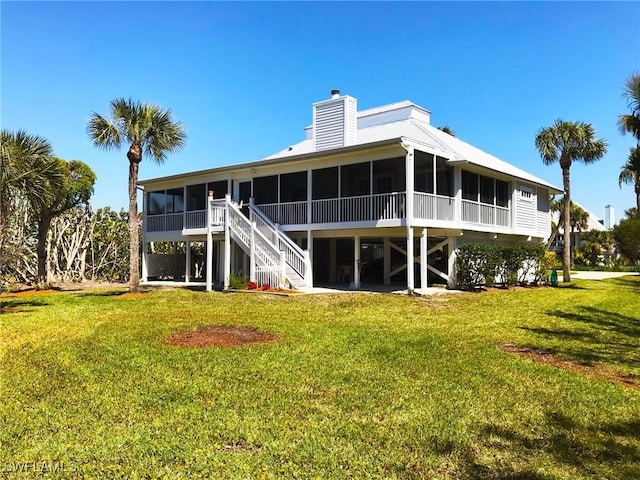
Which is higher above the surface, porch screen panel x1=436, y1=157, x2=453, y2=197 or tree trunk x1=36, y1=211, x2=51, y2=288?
porch screen panel x1=436, y1=157, x2=453, y2=197

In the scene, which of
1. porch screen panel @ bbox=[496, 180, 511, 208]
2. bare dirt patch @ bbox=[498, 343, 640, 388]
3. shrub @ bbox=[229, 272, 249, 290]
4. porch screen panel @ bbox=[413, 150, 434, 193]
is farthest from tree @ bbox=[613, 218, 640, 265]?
bare dirt patch @ bbox=[498, 343, 640, 388]

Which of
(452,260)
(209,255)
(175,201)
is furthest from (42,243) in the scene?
(452,260)

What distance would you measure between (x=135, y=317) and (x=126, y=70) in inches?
266

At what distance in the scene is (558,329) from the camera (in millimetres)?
9062

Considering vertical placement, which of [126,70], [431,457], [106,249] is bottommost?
[431,457]

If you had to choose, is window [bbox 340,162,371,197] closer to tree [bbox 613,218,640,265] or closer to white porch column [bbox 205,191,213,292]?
white porch column [bbox 205,191,213,292]

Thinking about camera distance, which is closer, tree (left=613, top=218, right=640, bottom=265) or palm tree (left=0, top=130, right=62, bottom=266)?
palm tree (left=0, top=130, right=62, bottom=266)

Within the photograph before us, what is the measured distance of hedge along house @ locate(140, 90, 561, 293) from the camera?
51.7 ft

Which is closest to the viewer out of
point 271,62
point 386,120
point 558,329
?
point 558,329

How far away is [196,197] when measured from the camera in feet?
77.5

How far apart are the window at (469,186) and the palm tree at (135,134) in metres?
10.0

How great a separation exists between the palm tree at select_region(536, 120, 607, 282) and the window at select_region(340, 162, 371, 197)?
28.7ft

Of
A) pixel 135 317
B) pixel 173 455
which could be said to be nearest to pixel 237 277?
pixel 135 317

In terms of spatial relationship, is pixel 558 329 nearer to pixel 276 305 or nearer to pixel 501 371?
pixel 501 371
